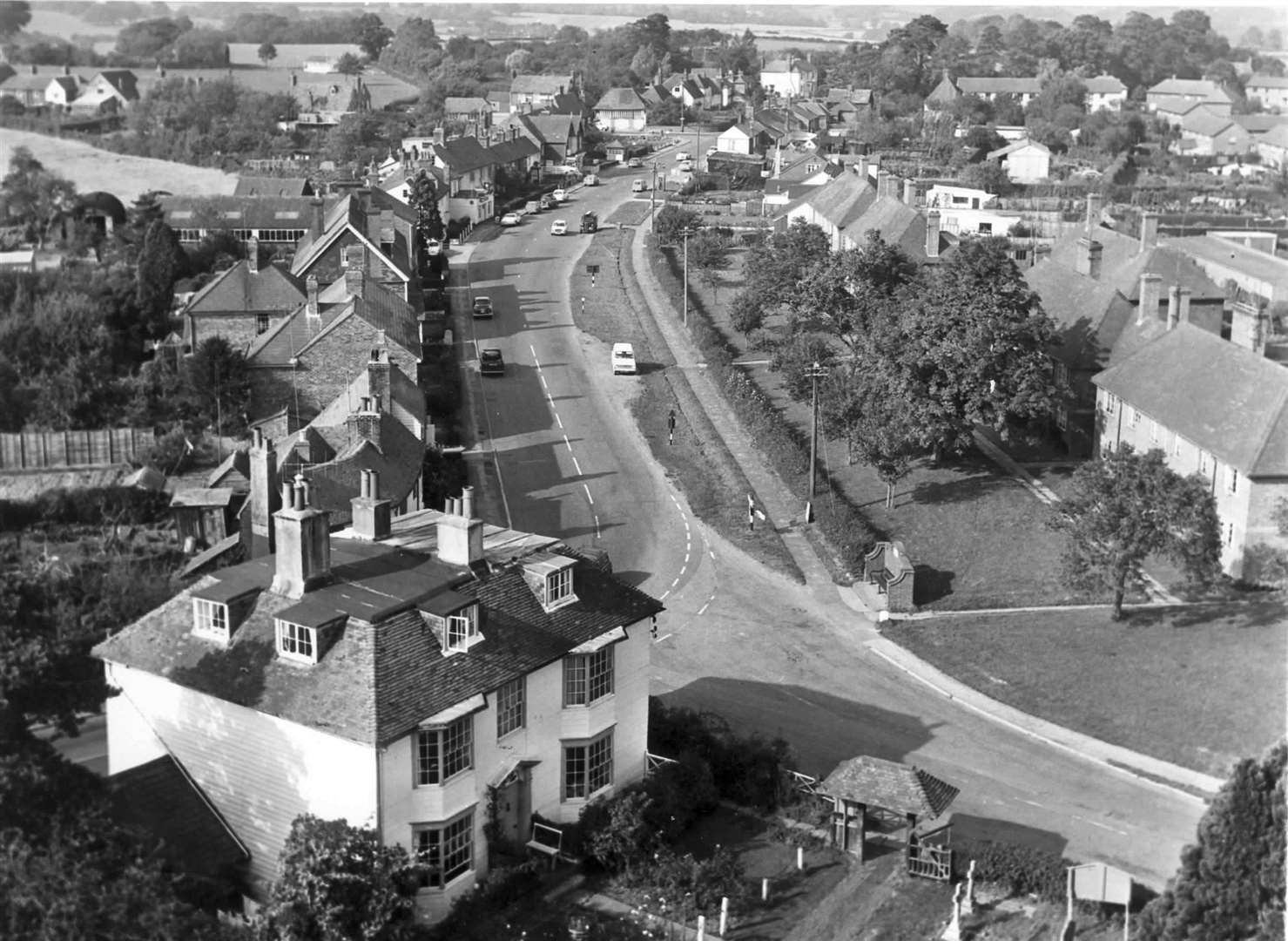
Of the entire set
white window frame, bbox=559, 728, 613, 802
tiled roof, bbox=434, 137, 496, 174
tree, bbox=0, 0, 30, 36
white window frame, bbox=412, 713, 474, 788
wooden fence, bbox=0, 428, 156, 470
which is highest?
tree, bbox=0, 0, 30, 36

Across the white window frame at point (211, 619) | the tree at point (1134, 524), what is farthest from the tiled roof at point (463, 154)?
the white window frame at point (211, 619)

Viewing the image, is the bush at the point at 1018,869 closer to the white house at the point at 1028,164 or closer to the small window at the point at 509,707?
the small window at the point at 509,707

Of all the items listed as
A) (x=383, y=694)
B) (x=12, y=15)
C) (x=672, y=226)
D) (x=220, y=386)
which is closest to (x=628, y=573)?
(x=220, y=386)

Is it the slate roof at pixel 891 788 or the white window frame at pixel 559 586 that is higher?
the white window frame at pixel 559 586

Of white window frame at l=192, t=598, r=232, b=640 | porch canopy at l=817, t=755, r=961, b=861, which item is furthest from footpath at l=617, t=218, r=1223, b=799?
white window frame at l=192, t=598, r=232, b=640

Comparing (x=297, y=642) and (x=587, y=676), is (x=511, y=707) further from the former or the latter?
(x=297, y=642)

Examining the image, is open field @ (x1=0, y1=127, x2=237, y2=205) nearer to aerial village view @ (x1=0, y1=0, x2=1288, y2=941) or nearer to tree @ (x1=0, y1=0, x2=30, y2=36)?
aerial village view @ (x1=0, y1=0, x2=1288, y2=941)

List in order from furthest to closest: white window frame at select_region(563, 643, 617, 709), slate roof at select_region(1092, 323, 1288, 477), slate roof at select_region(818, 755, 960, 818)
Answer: slate roof at select_region(1092, 323, 1288, 477) → white window frame at select_region(563, 643, 617, 709) → slate roof at select_region(818, 755, 960, 818)
